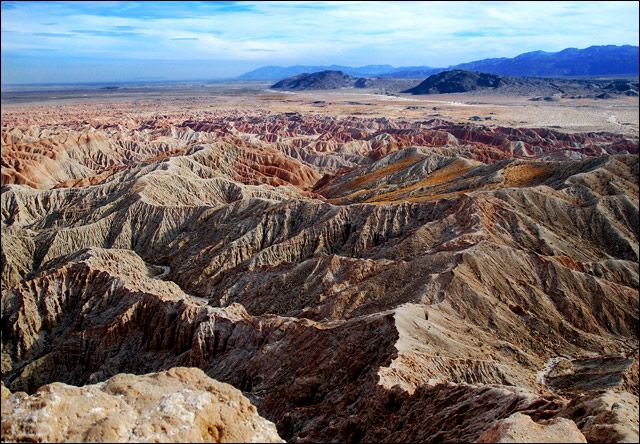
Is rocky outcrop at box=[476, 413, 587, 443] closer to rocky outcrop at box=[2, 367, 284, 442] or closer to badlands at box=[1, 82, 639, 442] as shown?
badlands at box=[1, 82, 639, 442]

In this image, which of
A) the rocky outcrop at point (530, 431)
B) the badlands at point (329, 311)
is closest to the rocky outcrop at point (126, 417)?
the badlands at point (329, 311)

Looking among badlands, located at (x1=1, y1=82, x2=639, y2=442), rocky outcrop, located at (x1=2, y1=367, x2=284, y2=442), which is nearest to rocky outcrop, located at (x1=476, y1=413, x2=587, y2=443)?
badlands, located at (x1=1, y1=82, x2=639, y2=442)

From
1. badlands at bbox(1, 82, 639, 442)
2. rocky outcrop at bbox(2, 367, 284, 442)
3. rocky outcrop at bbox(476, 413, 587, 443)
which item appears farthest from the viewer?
badlands at bbox(1, 82, 639, 442)

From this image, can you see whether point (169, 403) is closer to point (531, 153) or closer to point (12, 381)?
point (12, 381)

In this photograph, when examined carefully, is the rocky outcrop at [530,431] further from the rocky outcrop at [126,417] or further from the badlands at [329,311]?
the rocky outcrop at [126,417]

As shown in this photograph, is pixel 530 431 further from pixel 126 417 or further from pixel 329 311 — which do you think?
pixel 329 311

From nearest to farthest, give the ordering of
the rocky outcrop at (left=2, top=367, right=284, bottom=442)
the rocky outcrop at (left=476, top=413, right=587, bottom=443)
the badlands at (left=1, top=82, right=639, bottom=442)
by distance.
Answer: the rocky outcrop at (left=2, top=367, right=284, bottom=442), the rocky outcrop at (left=476, top=413, right=587, bottom=443), the badlands at (left=1, top=82, right=639, bottom=442)
